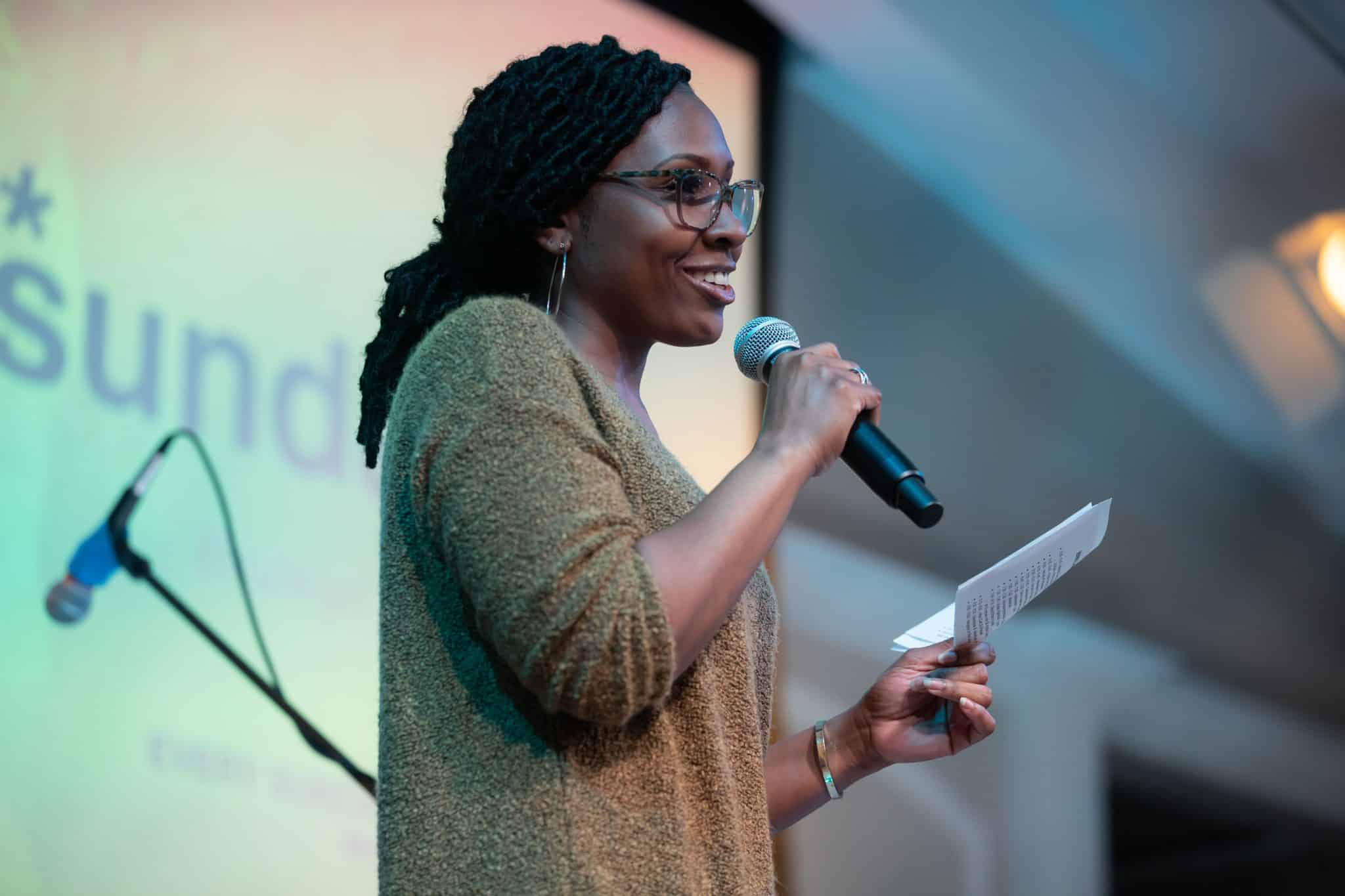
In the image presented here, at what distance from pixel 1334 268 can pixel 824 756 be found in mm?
2900

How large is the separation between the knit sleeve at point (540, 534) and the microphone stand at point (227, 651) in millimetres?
1087

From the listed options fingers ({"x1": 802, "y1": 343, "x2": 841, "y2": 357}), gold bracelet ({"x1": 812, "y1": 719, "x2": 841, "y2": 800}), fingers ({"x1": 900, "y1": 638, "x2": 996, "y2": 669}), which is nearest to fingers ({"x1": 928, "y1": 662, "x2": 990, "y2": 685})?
fingers ({"x1": 900, "y1": 638, "x2": 996, "y2": 669})

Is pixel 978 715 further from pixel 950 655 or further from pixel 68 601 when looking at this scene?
pixel 68 601

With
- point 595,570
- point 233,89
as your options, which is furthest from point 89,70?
point 595,570

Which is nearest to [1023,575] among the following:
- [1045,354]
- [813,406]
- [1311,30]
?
[813,406]

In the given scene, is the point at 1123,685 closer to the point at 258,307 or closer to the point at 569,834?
the point at 258,307

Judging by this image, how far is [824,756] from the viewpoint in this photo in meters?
1.48

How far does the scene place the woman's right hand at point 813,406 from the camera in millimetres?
1059

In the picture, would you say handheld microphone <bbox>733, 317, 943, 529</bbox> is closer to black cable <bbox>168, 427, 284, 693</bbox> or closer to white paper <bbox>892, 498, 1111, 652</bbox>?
white paper <bbox>892, 498, 1111, 652</bbox>

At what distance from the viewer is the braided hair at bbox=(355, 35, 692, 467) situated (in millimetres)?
1300

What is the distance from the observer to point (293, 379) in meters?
2.12

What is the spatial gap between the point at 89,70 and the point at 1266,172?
3.09 metres

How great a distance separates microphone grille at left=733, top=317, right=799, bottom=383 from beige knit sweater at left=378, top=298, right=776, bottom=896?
284 millimetres

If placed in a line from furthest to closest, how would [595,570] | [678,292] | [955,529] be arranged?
[955,529], [678,292], [595,570]
